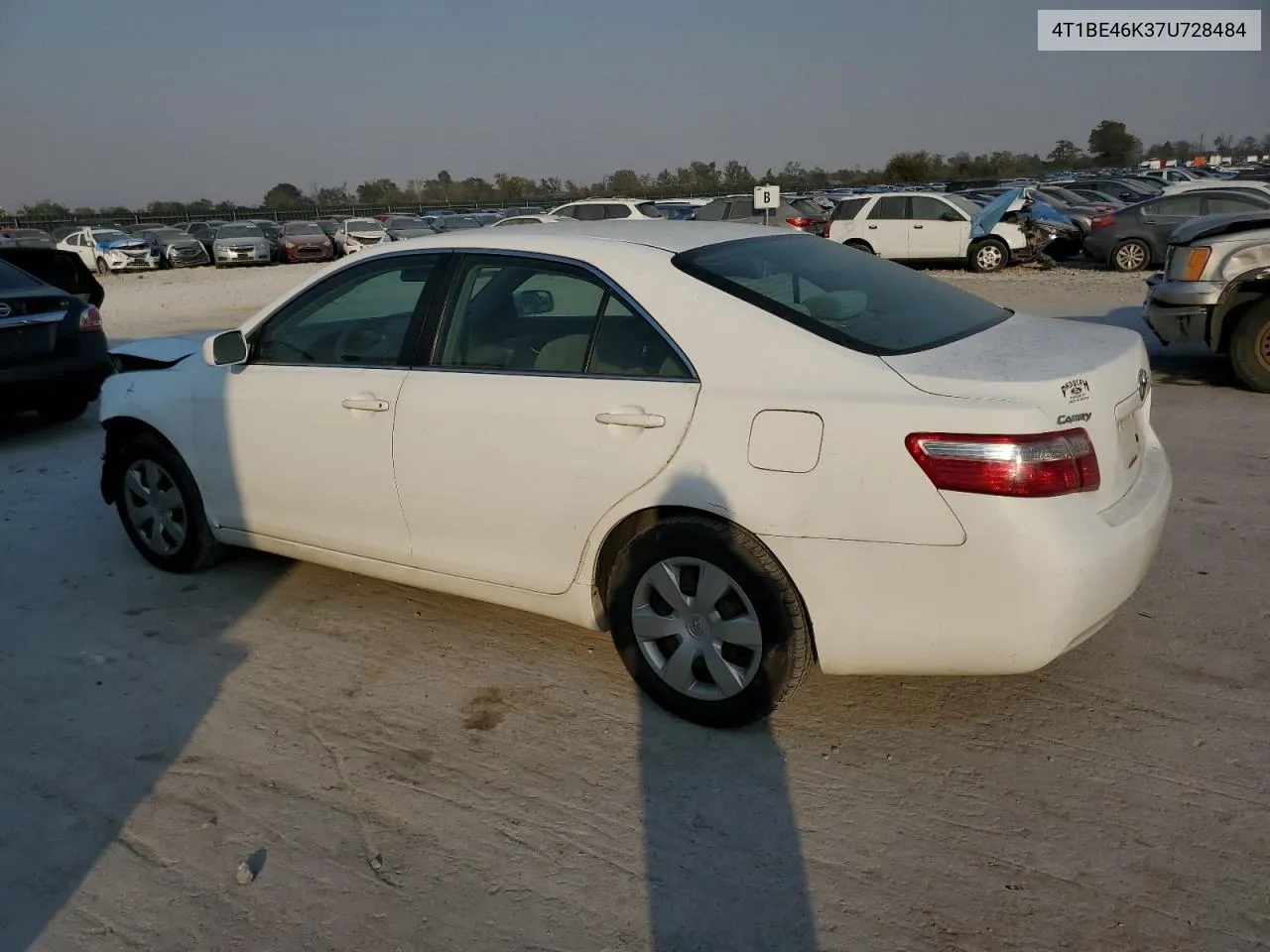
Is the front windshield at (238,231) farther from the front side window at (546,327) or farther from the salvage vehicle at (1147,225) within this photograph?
the front side window at (546,327)

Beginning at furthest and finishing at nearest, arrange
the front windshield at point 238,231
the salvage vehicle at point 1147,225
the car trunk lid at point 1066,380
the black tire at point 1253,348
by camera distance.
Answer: the front windshield at point 238,231 → the salvage vehicle at point 1147,225 → the black tire at point 1253,348 → the car trunk lid at point 1066,380

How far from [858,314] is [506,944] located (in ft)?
7.26

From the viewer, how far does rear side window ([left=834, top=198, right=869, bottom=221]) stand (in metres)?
21.8

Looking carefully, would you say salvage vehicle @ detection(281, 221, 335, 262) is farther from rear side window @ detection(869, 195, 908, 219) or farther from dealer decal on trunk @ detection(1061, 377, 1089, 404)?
dealer decal on trunk @ detection(1061, 377, 1089, 404)

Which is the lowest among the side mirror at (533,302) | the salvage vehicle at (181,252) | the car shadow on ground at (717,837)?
the car shadow on ground at (717,837)

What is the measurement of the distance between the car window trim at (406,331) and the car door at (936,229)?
19.0 m

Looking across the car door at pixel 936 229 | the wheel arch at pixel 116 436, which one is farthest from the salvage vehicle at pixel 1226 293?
the car door at pixel 936 229

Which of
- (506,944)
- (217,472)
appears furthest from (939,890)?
(217,472)

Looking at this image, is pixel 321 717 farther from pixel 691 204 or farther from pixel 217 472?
pixel 691 204

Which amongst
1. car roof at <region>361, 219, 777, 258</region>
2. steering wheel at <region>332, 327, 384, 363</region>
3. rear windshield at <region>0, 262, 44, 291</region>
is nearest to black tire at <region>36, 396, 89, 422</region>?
rear windshield at <region>0, 262, 44, 291</region>

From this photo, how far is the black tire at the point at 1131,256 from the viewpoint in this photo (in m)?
19.3

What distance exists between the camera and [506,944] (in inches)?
98.8

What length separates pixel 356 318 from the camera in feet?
14.3

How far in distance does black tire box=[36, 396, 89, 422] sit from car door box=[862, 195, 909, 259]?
16561 millimetres
